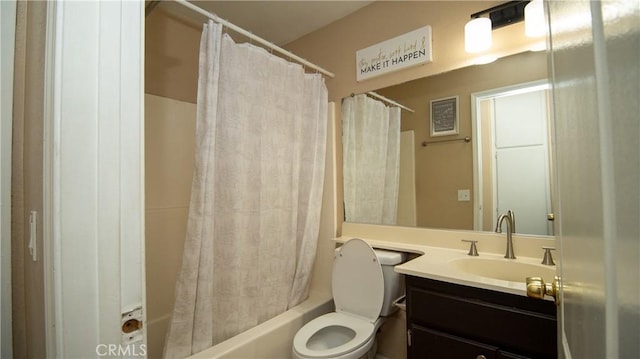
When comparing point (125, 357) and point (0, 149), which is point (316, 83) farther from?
point (125, 357)

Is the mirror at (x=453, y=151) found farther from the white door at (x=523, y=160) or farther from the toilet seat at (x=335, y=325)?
the toilet seat at (x=335, y=325)

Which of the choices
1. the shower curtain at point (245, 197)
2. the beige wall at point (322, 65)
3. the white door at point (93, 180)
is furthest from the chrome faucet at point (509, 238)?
the white door at point (93, 180)

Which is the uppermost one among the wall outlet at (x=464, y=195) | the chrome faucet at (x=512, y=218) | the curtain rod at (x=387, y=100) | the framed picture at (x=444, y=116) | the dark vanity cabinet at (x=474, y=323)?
the curtain rod at (x=387, y=100)

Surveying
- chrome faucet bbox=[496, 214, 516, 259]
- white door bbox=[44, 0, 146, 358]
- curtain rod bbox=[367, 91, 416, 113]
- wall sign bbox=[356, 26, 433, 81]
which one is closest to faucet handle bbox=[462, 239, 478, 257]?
chrome faucet bbox=[496, 214, 516, 259]

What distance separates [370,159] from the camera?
6.59 ft

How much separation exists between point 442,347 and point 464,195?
0.78 metres

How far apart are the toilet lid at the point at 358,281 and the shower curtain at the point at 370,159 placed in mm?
348

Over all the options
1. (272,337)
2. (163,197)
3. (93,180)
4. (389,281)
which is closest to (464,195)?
(389,281)

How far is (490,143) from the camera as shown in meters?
1.50

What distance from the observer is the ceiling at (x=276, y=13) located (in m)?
1.94

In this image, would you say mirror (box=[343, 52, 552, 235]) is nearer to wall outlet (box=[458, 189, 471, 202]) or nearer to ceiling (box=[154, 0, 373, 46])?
wall outlet (box=[458, 189, 471, 202])

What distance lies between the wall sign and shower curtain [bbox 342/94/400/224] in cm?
19

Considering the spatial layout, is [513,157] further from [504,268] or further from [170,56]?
[170,56]

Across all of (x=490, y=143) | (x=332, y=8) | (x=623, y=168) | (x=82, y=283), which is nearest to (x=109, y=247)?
(x=82, y=283)
